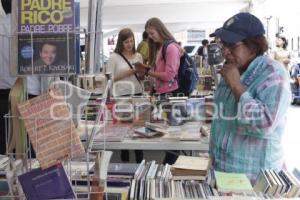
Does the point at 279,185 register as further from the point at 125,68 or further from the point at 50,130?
the point at 125,68

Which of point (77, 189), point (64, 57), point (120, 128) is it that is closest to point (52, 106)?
point (64, 57)

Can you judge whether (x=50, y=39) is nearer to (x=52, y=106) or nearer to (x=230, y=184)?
(x=52, y=106)

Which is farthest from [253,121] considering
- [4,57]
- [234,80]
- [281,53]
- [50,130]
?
[281,53]

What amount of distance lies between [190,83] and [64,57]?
291 cm

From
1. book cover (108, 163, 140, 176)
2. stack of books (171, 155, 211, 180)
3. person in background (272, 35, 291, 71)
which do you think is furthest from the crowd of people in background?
person in background (272, 35, 291, 71)

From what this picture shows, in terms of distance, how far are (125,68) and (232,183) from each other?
2.87 metres

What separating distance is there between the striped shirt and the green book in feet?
0.88

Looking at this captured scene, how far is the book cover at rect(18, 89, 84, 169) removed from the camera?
1035 millimetres

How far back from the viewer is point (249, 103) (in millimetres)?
1531

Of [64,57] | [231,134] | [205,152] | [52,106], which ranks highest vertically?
[64,57]

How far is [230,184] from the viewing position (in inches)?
51.1

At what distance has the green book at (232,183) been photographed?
1253mm

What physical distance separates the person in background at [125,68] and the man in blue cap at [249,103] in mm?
2226

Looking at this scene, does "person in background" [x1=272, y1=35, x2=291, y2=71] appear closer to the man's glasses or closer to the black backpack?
the black backpack
